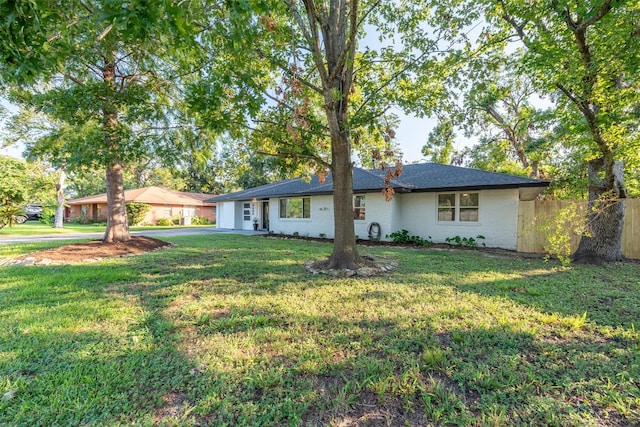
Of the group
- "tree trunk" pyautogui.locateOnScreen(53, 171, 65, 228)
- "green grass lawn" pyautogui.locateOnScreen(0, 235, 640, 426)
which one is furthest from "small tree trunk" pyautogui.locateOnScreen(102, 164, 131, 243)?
"tree trunk" pyautogui.locateOnScreen(53, 171, 65, 228)

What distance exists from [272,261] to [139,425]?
5733 mm

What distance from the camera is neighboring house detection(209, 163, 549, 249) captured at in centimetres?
1015

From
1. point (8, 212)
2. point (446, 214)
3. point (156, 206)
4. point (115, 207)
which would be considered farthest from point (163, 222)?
point (446, 214)

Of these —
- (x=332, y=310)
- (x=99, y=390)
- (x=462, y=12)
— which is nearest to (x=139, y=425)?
(x=99, y=390)

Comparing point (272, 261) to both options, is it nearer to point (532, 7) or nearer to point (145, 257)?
point (145, 257)

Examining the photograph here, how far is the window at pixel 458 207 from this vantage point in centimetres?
1091

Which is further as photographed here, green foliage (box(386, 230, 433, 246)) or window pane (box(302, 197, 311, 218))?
window pane (box(302, 197, 311, 218))

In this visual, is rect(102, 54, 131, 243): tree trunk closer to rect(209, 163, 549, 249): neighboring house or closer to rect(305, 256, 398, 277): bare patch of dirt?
rect(305, 256, 398, 277): bare patch of dirt

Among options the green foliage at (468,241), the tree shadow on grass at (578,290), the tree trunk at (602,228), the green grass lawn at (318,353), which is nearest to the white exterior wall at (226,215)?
the green foliage at (468,241)

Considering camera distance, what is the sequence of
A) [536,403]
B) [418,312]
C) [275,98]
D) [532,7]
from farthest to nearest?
[275,98] → [532,7] → [418,312] → [536,403]

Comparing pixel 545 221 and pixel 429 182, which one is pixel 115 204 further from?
pixel 545 221

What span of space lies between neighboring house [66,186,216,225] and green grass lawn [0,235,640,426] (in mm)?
23079

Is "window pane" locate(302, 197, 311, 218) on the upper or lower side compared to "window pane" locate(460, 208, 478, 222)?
upper

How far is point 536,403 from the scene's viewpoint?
2.06 meters
